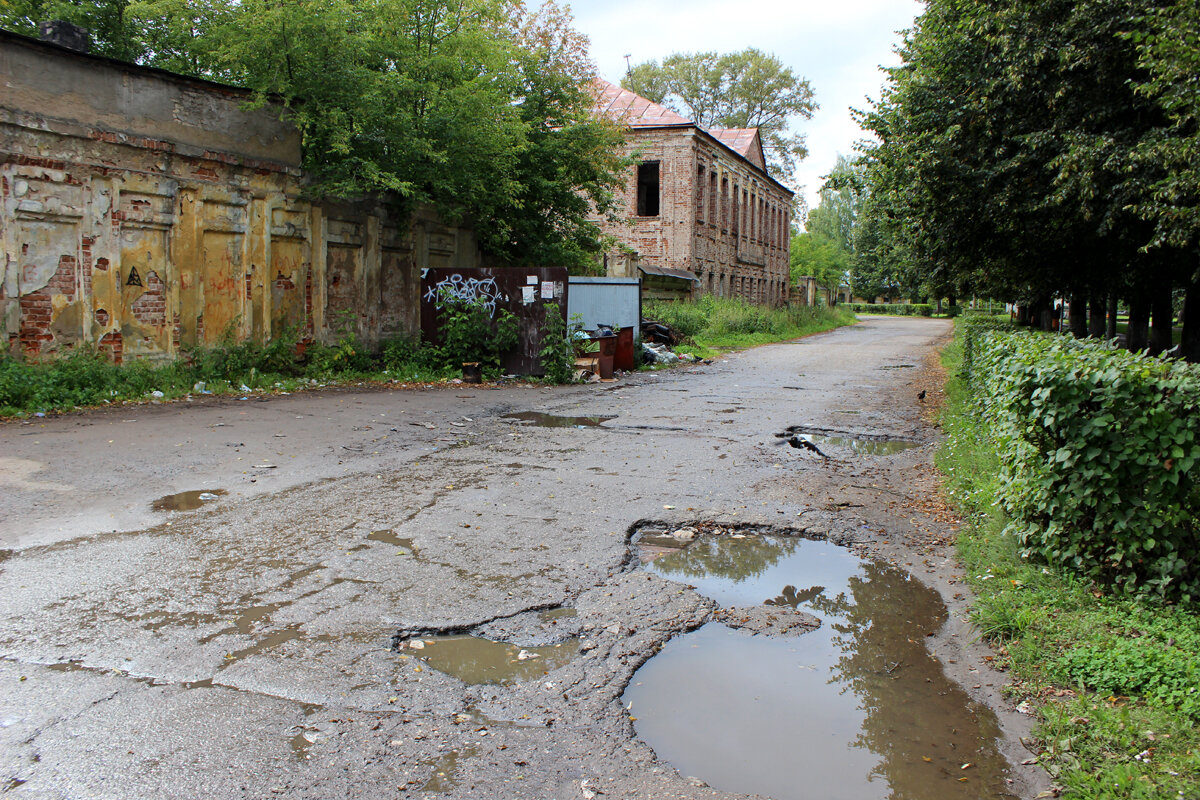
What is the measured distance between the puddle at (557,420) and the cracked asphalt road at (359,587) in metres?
0.47

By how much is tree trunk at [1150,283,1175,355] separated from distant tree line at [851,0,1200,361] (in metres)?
0.04

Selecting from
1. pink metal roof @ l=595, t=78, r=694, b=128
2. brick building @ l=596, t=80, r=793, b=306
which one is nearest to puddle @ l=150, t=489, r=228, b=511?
brick building @ l=596, t=80, r=793, b=306

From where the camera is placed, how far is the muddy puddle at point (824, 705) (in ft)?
10.2

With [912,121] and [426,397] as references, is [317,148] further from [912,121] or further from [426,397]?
[912,121]

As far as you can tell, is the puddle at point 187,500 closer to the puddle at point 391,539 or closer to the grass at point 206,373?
the puddle at point 391,539

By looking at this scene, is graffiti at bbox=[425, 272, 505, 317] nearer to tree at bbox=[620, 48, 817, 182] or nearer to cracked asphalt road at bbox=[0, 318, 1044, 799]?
cracked asphalt road at bbox=[0, 318, 1044, 799]

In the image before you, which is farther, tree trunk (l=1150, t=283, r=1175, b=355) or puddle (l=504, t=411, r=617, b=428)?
tree trunk (l=1150, t=283, r=1175, b=355)

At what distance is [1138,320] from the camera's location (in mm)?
16078

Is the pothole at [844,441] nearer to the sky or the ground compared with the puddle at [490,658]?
nearer to the sky

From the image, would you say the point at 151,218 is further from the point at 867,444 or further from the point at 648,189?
the point at 648,189

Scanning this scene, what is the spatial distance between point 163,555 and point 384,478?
2364mm

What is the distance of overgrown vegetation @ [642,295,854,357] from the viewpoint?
1031 inches

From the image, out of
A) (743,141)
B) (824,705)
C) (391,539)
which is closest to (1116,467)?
(824,705)

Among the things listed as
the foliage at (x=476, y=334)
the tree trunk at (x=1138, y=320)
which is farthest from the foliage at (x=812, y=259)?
the foliage at (x=476, y=334)
